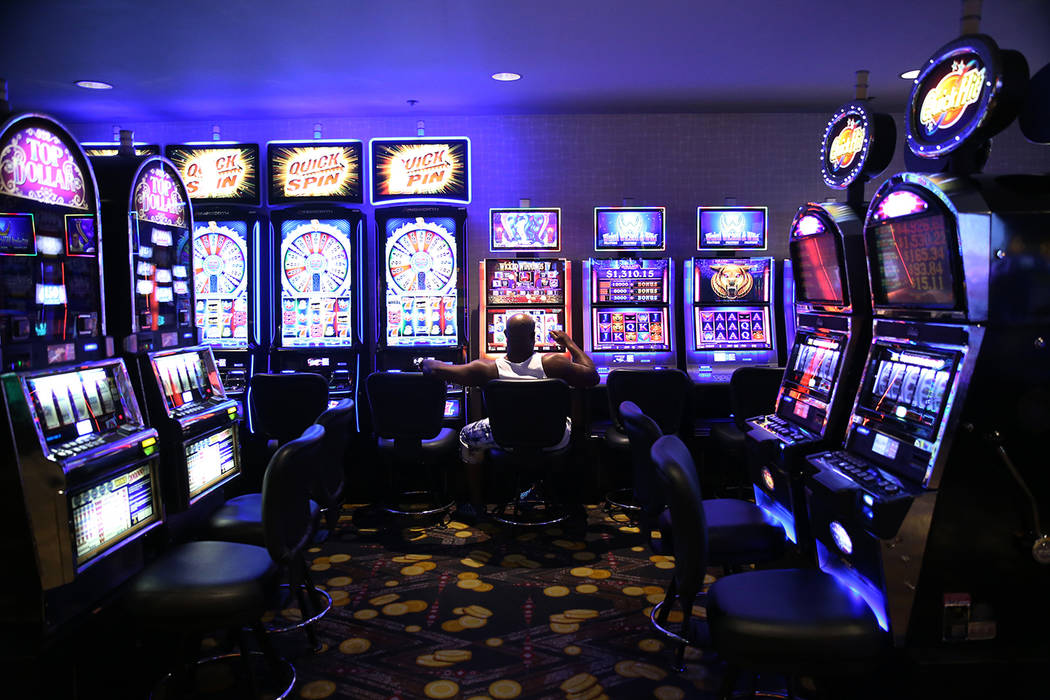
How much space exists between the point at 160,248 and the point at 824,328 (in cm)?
287

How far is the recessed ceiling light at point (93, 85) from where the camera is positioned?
498cm

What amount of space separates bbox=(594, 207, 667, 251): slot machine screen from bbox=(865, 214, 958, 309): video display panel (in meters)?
2.58

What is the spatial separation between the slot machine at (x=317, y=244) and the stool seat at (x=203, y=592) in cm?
276

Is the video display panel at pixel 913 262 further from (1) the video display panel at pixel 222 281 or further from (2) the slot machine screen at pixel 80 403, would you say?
(1) the video display panel at pixel 222 281

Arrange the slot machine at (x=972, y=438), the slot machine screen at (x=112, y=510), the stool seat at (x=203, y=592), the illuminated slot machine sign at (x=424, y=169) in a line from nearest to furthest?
the slot machine at (x=972, y=438), the stool seat at (x=203, y=592), the slot machine screen at (x=112, y=510), the illuminated slot machine sign at (x=424, y=169)

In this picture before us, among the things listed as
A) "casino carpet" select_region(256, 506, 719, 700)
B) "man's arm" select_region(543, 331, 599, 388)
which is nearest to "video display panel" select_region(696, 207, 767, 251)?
"man's arm" select_region(543, 331, 599, 388)

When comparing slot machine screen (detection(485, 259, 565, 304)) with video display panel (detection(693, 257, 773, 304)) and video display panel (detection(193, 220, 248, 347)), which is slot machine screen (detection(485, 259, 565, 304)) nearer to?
video display panel (detection(693, 257, 773, 304))

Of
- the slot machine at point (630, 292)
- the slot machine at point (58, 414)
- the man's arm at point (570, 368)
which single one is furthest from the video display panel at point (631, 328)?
the slot machine at point (58, 414)

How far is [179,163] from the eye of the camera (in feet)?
16.8

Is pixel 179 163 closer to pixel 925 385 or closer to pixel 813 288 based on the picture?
pixel 813 288

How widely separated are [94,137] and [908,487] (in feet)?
22.4

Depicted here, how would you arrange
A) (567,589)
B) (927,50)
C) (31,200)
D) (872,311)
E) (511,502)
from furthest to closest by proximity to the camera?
(511,502) < (927,50) < (567,589) < (872,311) < (31,200)

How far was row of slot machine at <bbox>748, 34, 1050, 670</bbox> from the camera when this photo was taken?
6.62 feet

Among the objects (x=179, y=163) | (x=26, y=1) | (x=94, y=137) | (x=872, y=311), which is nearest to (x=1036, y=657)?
(x=872, y=311)
